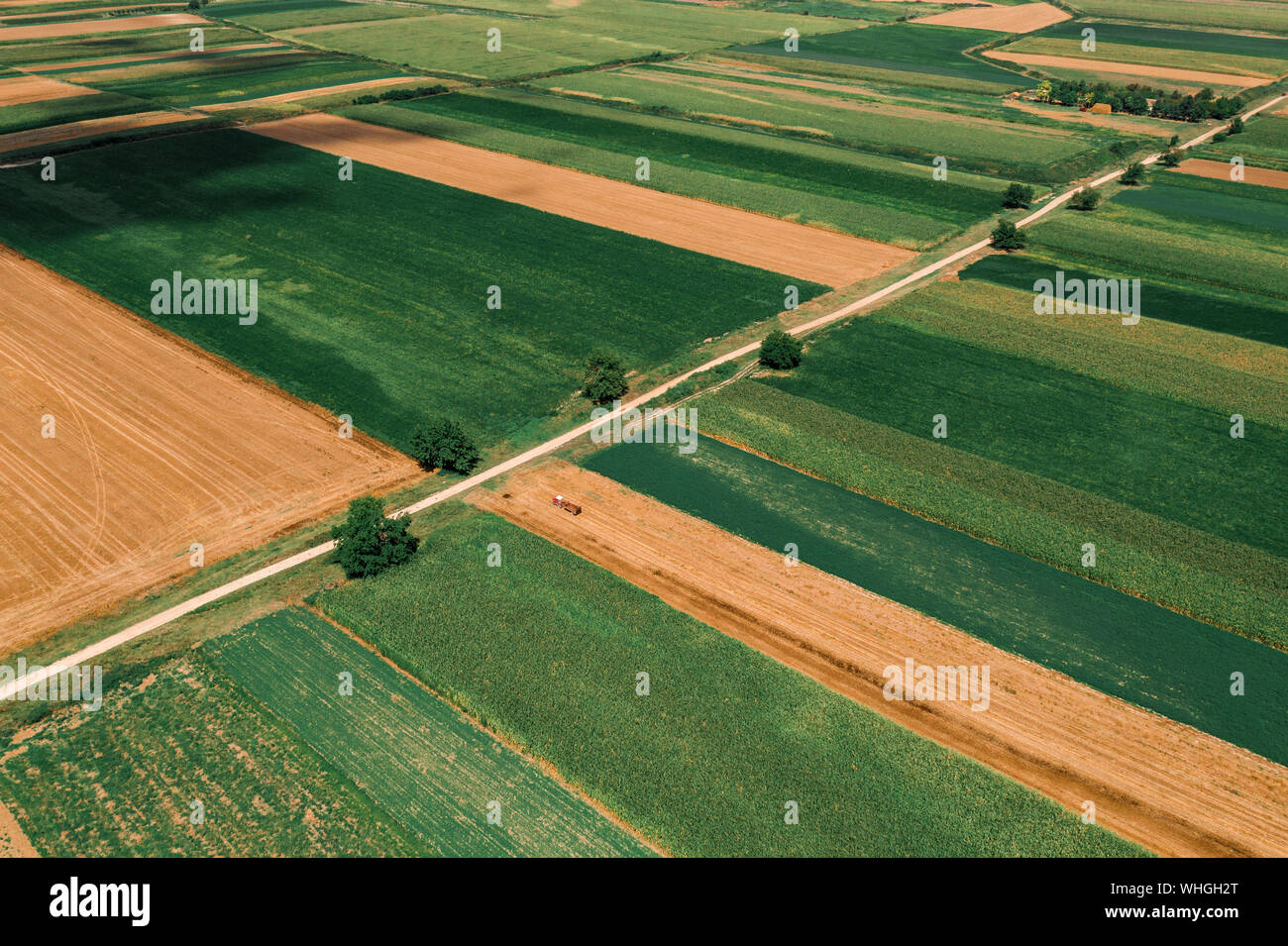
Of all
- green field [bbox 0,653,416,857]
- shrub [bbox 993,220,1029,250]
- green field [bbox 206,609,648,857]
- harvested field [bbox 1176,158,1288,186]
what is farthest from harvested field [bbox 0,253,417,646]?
harvested field [bbox 1176,158,1288,186]

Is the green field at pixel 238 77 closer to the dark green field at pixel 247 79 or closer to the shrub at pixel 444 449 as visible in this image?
the dark green field at pixel 247 79

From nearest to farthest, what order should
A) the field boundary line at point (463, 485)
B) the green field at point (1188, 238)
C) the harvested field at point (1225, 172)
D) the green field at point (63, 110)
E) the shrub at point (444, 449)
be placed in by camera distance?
the field boundary line at point (463, 485), the shrub at point (444, 449), the green field at point (1188, 238), the harvested field at point (1225, 172), the green field at point (63, 110)

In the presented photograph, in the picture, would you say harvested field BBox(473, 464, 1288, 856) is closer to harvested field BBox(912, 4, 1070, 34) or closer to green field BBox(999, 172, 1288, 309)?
green field BBox(999, 172, 1288, 309)

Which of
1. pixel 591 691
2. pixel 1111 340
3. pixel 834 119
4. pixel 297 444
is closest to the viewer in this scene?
pixel 591 691

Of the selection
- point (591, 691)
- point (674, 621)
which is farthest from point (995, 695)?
point (591, 691)

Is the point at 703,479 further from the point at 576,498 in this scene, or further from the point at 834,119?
the point at 834,119

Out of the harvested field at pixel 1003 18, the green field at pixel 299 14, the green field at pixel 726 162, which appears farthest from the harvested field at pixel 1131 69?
the green field at pixel 299 14
